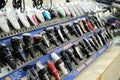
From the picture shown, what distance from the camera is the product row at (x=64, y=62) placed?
196cm

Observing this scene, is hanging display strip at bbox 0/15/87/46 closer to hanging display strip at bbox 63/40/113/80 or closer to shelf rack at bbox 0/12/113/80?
shelf rack at bbox 0/12/113/80

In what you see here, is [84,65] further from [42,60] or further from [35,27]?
[35,27]

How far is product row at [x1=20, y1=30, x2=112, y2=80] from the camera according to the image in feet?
6.44

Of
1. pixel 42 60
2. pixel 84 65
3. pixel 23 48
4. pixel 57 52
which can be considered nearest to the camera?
pixel 23 48

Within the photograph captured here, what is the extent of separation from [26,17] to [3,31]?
0.36 meters

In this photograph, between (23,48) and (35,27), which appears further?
(35,27)

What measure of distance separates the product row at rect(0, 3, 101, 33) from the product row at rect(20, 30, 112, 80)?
0.36 m

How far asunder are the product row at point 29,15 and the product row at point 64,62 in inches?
14.1

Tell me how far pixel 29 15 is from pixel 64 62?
0.69m

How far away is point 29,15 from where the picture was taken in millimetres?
2066

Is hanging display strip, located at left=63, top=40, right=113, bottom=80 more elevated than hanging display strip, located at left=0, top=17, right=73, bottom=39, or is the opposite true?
hanging display strip, located at left=0, top=17, right=73, bottom=39

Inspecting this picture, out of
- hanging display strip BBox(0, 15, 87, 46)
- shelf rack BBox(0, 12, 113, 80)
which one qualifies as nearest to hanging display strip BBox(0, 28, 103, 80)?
shelf rack BBox(0, 12, 113, 80)

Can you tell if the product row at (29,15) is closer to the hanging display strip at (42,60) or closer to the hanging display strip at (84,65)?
the hanging display strip at (42,60)

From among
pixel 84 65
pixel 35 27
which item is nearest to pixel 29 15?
pixel 35 27
